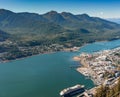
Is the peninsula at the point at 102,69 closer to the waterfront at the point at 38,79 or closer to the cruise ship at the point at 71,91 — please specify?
the waterfront at the point at 38,79

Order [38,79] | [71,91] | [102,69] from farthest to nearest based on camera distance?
[102,69], [38,79], [71,91]

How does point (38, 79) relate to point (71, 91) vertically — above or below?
below

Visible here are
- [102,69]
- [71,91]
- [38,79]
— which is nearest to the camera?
[71,91]

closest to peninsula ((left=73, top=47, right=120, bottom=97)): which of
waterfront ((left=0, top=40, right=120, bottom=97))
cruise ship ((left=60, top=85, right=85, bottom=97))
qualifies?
waterfront ((left=0, top=40, right=120, bottom=97))

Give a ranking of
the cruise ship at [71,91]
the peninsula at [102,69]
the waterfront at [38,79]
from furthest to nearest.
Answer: the peninsula at [102,69], the waterfront at [38,79], the cruise ship at [71,91]

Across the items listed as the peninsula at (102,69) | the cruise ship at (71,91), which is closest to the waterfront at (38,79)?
the cruise ship at (71,91)

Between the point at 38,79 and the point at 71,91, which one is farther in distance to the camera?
the point at 38,79

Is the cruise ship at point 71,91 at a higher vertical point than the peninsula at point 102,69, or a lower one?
lower

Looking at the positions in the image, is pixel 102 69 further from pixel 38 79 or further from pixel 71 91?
pixel 71 91

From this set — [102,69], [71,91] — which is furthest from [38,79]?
[102,69]

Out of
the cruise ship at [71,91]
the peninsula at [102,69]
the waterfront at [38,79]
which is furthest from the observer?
the peninsula at [102,69]
